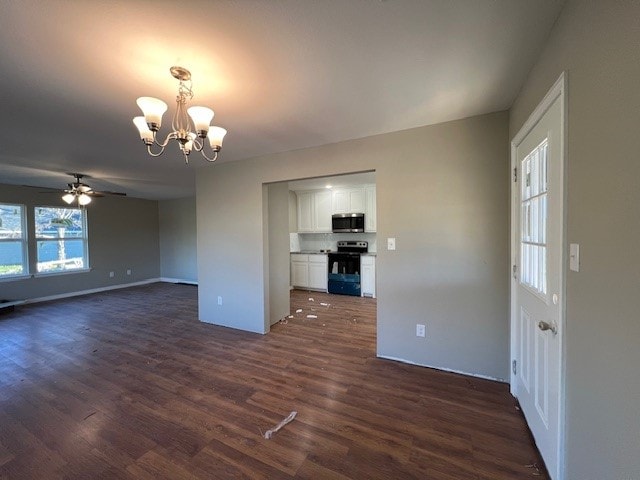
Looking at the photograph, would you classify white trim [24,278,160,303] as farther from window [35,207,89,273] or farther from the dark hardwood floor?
the dark hardwood floor

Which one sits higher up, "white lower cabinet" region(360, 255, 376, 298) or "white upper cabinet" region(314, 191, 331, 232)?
"white upper cabinet" region(314, 191, 331, 232)

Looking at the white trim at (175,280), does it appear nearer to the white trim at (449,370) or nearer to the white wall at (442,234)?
the white wall at (442,234)

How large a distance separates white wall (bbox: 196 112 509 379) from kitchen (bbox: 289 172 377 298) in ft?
7.76

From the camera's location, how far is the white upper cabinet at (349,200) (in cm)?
571

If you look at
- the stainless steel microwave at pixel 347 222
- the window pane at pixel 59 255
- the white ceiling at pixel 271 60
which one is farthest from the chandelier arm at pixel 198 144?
the window pane at pixel 59 255

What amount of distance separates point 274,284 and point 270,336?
803 millimetres

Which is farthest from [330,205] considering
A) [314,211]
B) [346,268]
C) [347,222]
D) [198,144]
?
[198,144]

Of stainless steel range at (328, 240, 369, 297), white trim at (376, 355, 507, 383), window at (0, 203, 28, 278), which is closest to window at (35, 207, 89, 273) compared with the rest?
window at (0, 203, 28, 278)

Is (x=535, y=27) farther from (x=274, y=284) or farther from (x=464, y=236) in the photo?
(x=274, y=284)

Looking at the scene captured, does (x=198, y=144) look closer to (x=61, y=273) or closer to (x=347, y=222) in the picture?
(x=347, y=222)

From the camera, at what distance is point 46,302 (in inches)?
211

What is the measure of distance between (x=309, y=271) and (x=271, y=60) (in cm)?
483

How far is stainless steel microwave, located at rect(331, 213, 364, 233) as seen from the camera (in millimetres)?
5648

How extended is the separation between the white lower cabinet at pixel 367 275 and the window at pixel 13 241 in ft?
22.4
